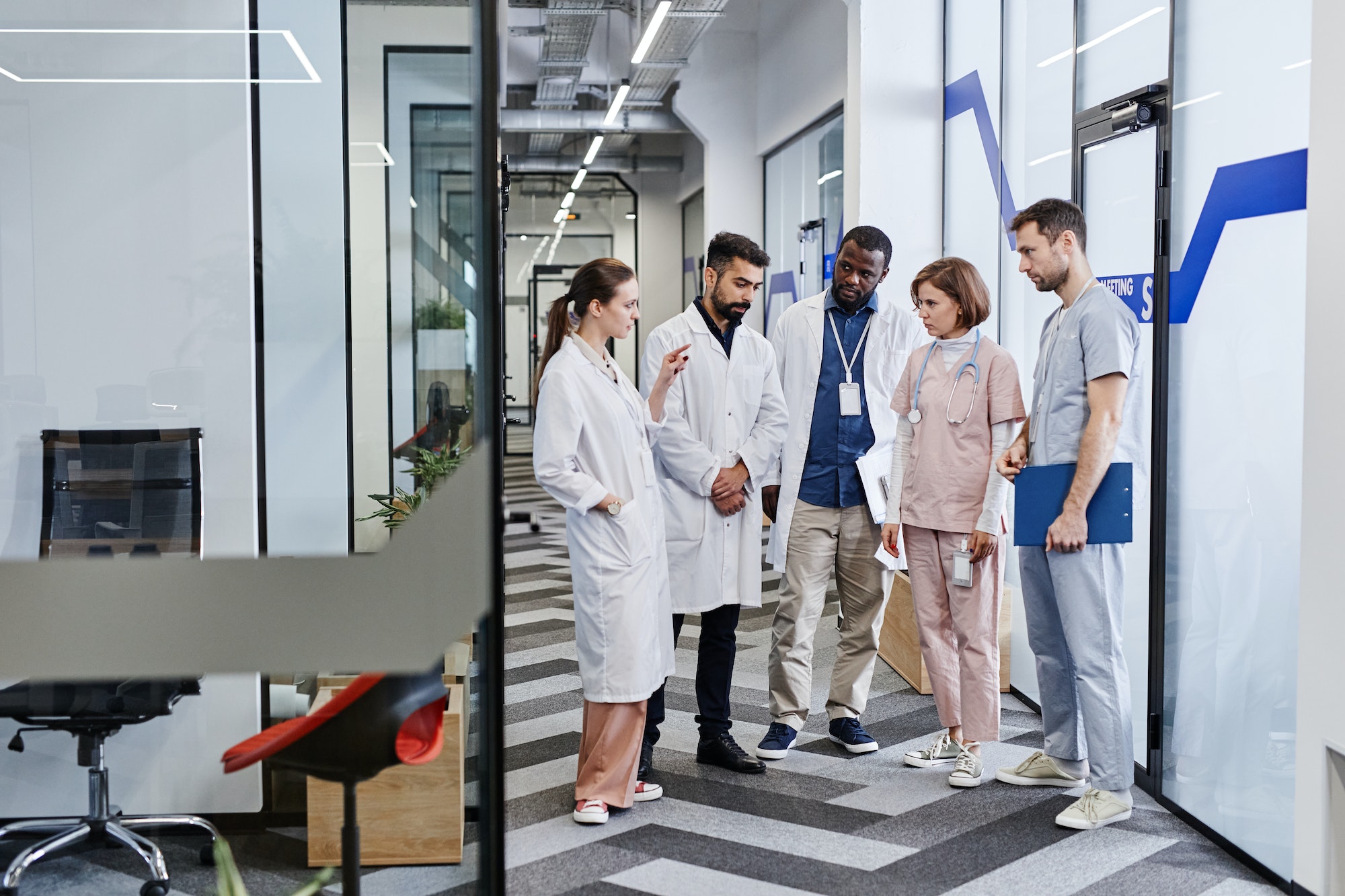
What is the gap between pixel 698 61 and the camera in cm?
1033

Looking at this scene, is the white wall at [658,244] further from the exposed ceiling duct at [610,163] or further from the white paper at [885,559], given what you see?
the white paper at [885,559]

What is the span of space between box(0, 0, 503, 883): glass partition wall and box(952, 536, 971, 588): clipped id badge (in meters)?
1.62

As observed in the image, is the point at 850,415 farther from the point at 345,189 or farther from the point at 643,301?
the point at 643,301

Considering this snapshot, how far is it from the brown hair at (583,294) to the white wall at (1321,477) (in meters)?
1.70

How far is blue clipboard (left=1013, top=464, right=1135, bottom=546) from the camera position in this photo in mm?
3018

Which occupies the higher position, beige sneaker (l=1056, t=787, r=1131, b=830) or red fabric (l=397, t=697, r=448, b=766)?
red fabric (l=397, t=697, r=448, b=766)

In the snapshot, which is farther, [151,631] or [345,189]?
[345,189]

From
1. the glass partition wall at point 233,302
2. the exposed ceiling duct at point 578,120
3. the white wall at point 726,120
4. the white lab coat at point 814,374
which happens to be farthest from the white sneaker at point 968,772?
the exposed ceiling duct at point 578,120

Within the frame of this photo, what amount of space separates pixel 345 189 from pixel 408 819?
149cm

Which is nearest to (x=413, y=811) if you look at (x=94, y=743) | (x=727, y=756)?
(x=94, y=743)

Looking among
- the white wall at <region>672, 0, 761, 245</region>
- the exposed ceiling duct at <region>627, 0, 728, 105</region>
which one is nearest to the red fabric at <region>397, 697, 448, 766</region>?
the exposed ceiling duct at <region>627, 0, 728, 105</region>

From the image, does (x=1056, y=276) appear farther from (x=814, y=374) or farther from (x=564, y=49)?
(x=564, y=49)

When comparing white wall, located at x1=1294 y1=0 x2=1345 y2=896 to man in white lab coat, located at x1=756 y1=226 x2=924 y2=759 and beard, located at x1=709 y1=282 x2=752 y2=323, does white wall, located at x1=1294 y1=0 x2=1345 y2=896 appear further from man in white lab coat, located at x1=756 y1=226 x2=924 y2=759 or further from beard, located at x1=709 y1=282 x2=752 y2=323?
beard, located at x1=709 y1=282 x2=752 y2=323

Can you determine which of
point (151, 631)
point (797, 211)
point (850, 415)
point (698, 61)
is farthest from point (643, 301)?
point (151, 631)
